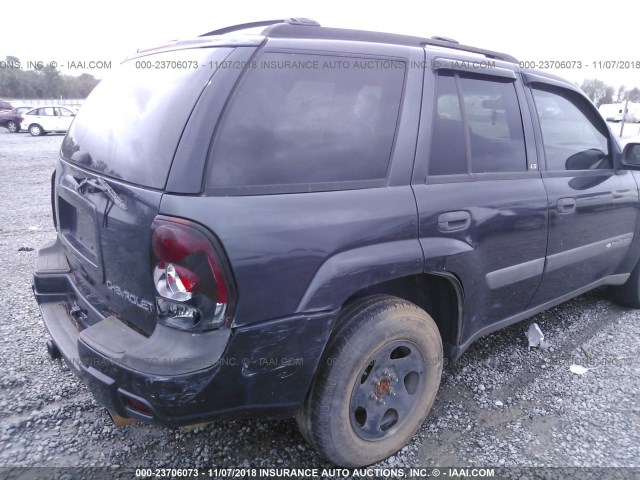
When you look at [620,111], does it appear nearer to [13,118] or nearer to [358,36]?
[358,36]

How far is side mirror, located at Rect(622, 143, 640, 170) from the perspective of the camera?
3.27 meters

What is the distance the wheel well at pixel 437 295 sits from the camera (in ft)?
7.61

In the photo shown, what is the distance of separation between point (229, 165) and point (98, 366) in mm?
947

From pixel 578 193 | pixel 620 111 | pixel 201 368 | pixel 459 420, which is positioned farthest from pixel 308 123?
pixel 620 111

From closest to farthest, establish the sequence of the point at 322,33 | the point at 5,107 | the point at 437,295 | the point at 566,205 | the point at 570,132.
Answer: the point at 322,33 < the point at 437,295 < the point at 566,205 < the point at 570,132 < the point at 5,107

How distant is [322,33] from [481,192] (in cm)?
114

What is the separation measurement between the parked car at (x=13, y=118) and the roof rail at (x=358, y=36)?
2731cm

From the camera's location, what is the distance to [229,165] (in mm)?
1699

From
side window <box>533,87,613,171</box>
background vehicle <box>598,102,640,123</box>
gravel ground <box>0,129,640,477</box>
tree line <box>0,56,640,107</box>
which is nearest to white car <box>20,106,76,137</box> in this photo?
tree line <box>0,56,640,107</box>

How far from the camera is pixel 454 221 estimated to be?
2240 millimetres

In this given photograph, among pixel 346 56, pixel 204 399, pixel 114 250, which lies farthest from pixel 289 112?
pixel 204 399

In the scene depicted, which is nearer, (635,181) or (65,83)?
(635,181)

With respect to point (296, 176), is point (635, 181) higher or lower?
lower

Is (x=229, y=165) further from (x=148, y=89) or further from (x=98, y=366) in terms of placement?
(x=98, y=366)
